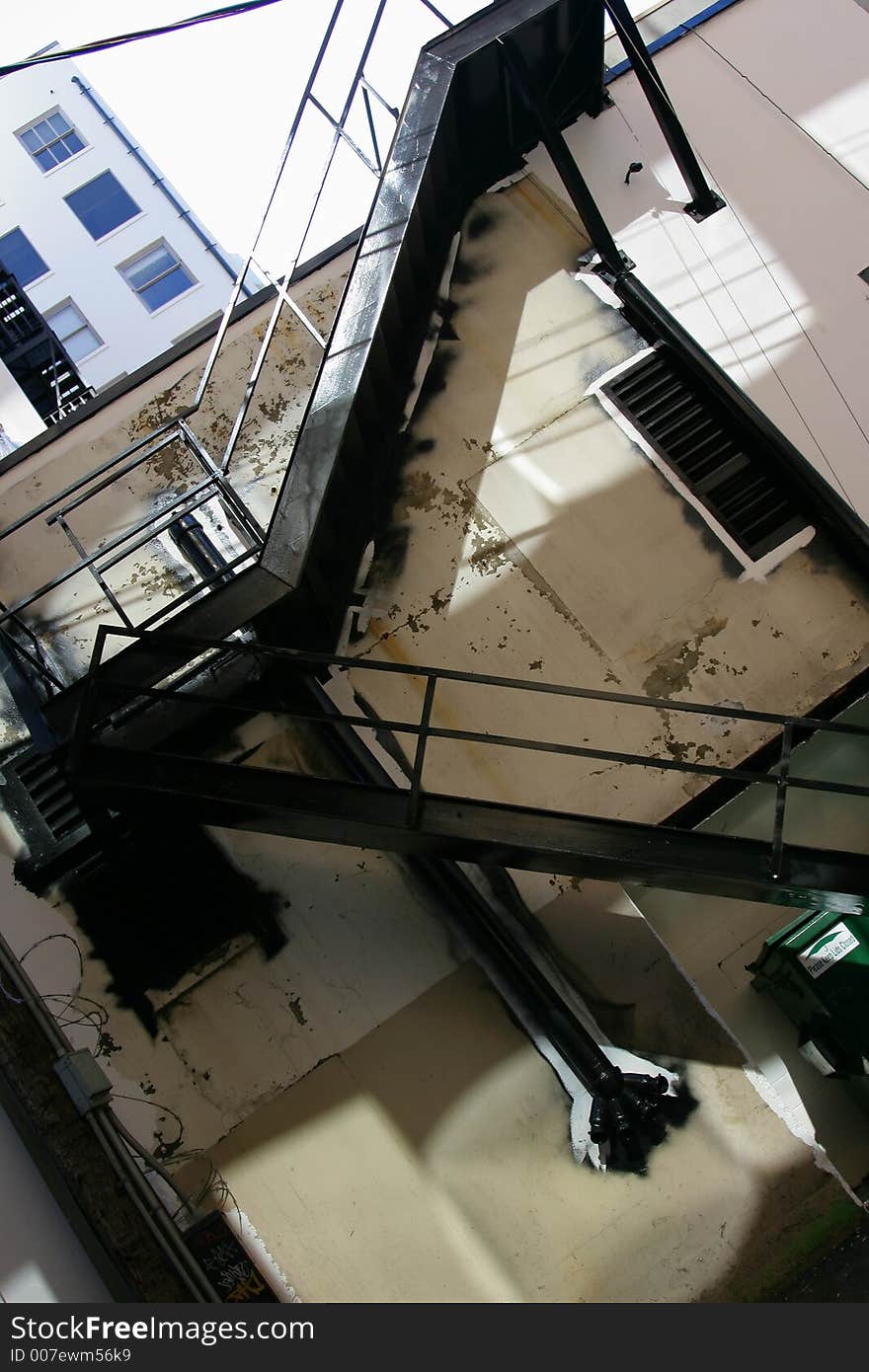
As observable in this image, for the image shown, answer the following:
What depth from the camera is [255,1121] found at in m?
7.16

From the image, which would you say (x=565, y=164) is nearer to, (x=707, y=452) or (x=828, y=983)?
(x=707, y=452)

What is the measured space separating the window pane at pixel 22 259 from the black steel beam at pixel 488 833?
19.0 metres

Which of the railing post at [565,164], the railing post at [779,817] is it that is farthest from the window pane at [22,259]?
the railing post at [779,817]

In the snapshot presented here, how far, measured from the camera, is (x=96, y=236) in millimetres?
21844

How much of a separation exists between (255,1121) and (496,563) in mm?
4994

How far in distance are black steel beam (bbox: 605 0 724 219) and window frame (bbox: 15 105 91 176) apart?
56.7 ft

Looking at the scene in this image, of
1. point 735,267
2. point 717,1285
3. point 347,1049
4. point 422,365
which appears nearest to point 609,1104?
point 717,1285

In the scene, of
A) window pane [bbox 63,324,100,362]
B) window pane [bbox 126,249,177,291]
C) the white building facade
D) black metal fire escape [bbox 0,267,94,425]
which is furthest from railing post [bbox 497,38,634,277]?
window pane [bbox 63,324,100,362]

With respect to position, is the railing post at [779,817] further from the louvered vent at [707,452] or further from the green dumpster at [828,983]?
the louvered vent at [707,452]

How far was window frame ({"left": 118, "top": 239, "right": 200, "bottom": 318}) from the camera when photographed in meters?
21.6

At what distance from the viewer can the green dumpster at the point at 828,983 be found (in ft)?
24.5

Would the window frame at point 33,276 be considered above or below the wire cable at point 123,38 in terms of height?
above

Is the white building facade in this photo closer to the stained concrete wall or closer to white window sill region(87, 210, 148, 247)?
white window sill region(87, 210, 148, 247)

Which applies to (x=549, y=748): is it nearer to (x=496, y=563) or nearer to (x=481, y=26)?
(x=496, y=563)
